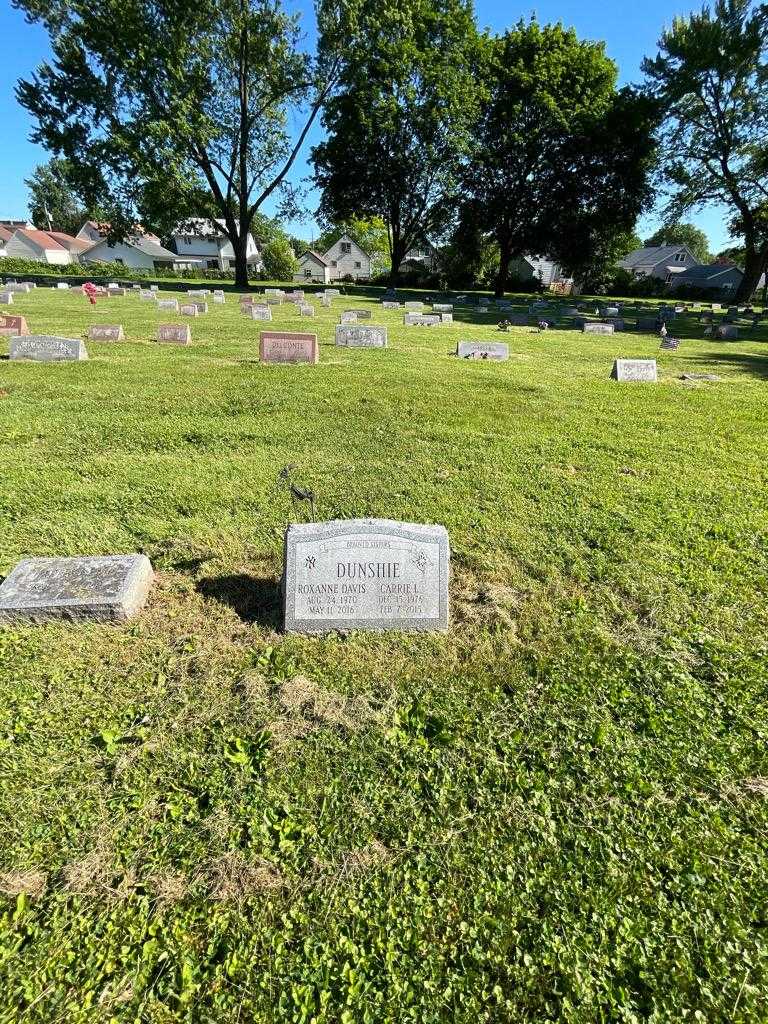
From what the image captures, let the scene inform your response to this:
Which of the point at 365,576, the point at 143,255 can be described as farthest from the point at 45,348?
the point at 143,255

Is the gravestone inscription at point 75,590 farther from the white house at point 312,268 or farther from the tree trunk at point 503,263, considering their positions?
the white house at point 312,268

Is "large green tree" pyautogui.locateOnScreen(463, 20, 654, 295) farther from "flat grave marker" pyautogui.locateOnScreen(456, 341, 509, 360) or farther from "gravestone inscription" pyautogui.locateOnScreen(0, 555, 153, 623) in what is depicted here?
"gravestone inscription" pyautogui.locateOnScreen(0, 555, 153, 623)

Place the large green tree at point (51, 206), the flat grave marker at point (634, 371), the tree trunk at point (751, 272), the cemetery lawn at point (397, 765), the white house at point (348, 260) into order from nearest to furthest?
the cemetery lawn at point (397, 765) → the flat grave marker at point (634, 371) → the tree trunk at point (751, 272) → the white house at point (348, 260) → the large green tree at point (51, 206)

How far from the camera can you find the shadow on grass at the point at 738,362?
11691 millimetres

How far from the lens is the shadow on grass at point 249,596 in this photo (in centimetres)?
322

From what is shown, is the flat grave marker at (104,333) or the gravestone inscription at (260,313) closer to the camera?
the flat grave marker at (104,333)

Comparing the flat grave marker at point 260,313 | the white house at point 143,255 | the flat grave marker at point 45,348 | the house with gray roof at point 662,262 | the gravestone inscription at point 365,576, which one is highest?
the house with gray roof at point 662,262

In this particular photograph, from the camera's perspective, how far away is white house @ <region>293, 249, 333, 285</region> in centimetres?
6838

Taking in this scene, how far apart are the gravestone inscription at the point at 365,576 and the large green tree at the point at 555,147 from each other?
3893 cm

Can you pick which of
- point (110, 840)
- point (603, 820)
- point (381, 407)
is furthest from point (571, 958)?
point (381, 407)

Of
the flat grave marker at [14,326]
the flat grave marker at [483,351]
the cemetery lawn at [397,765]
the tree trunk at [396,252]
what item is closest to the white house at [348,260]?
the tree trunk at [396,252]

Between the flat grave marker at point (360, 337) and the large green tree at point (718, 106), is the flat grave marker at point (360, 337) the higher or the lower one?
the lower one

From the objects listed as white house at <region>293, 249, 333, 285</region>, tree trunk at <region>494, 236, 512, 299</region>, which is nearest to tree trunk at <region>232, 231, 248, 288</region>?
tree trunk at <region>494, 236, 512, 299</region>

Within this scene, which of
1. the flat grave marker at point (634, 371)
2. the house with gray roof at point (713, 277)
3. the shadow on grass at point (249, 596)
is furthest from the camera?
the house with gray roof at point (713, 277)
